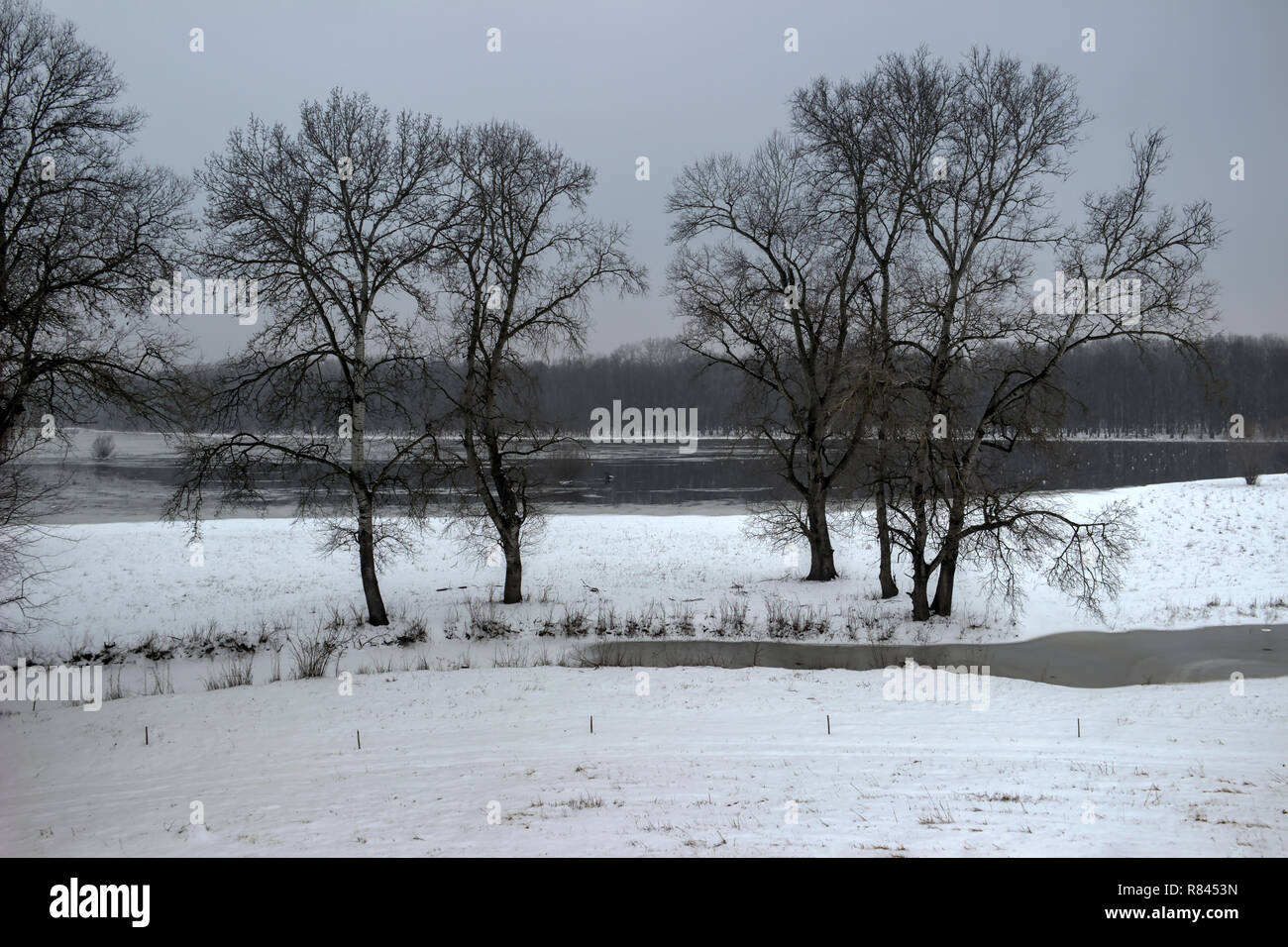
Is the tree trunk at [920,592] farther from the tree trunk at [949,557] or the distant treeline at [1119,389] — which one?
the distant treeline at [1119,389]

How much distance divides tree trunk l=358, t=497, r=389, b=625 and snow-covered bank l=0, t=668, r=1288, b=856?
5.40 metres

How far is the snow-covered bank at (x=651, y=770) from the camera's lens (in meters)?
7.01

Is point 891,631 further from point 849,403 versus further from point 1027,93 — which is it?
point 1027,93

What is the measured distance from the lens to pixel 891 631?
741 inches

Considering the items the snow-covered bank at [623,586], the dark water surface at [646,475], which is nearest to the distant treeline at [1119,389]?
the dark water surface at [646,475]

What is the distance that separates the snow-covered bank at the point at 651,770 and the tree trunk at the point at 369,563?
5.40 metres

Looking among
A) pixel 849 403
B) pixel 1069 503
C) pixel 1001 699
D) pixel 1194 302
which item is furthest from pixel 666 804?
pixel 1069 503

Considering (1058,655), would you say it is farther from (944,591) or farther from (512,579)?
(512,579)

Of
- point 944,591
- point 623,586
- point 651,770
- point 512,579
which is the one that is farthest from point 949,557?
point 651,770

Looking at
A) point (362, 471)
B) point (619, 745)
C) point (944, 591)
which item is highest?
point (362, 471)

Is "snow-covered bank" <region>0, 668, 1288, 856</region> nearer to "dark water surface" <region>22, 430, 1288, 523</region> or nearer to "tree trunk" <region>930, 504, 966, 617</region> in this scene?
"tree trunk" <region>930, 504, 966, 617</region>

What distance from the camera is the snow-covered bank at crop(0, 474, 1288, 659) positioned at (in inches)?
779

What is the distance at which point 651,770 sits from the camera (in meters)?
9.45

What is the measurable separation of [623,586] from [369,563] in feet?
25.4
